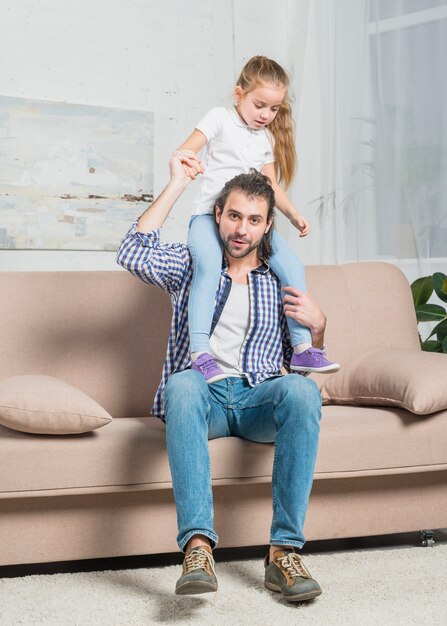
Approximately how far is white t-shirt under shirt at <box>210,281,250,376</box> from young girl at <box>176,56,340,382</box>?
0.08m

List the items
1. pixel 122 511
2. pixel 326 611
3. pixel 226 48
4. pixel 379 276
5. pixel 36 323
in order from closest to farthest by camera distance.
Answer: pixel 326 611, pixel 122 511, pixel 36 323, pixel 379 276, pixel 226 48

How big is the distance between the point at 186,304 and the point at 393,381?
654mm

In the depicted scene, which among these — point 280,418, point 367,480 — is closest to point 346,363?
point 367,480

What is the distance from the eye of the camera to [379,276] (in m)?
3.06

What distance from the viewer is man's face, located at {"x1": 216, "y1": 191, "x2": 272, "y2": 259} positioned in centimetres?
235

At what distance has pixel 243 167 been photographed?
104 inches

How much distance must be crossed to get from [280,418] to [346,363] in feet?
2.51

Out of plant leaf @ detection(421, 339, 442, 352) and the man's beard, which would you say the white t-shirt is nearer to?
the man's beard

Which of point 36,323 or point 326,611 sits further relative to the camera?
point 36,323

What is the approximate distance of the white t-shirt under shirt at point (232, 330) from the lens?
231cm

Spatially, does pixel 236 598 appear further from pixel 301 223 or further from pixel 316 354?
pixel 301 223

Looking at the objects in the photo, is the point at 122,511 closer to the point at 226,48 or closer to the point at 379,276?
the point at 379,276

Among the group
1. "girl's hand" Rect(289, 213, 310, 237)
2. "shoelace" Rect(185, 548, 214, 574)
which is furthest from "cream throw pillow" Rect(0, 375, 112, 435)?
"girl's hand" Rect(289, 213, 310, 237)

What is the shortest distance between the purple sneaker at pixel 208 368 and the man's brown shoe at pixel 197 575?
458mm
